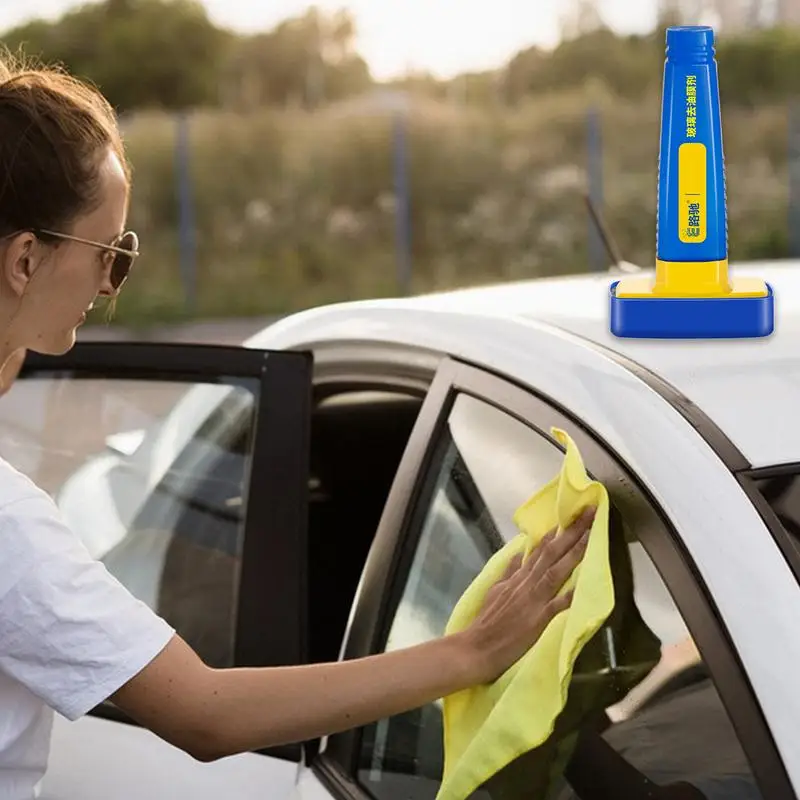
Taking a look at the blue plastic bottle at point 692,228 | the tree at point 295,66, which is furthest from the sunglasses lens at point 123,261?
the tree at point 295,66

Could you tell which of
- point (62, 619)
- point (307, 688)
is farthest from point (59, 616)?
point (307, 688)

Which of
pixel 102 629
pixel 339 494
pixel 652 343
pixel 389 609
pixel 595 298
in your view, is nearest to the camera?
pixel 102 629

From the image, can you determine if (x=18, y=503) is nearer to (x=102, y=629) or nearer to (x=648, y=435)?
(x=102, y=629)

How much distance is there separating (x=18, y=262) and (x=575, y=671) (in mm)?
781

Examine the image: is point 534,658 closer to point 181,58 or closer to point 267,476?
point 267,476

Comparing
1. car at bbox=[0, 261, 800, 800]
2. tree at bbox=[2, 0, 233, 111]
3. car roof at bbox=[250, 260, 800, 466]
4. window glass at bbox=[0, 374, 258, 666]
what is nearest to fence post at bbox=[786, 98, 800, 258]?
tree at bbox=[2, 0, 233, 111]

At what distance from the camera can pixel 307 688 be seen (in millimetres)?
1577

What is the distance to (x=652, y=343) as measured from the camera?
165 cm

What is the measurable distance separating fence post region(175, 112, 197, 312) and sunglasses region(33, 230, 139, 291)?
46.9ft

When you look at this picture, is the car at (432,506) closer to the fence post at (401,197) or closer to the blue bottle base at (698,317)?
the blue bottle base at (698,317)

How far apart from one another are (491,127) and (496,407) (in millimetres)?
17584

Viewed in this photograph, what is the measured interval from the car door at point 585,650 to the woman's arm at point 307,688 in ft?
0.33

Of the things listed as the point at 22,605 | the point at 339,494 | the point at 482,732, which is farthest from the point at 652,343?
the point at 339,494

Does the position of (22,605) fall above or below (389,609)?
above
